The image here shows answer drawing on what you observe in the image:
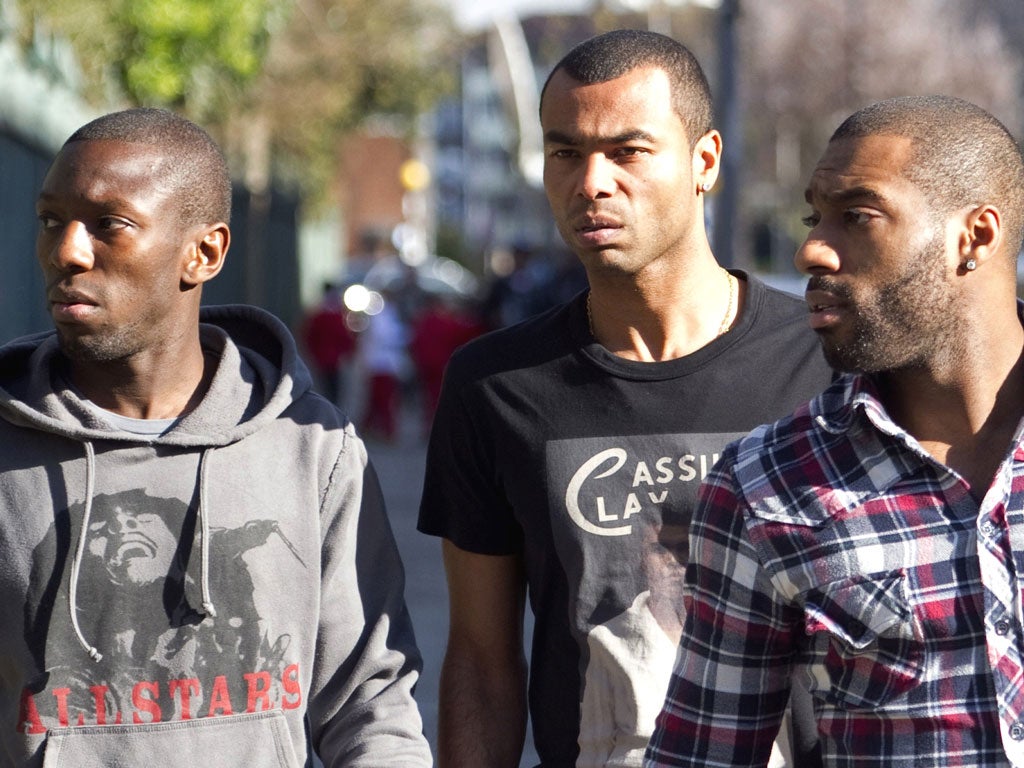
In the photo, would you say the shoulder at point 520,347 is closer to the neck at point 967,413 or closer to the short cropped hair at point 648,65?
the short cropped hair at point 648,65

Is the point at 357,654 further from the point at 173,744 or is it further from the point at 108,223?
the point at 108,223

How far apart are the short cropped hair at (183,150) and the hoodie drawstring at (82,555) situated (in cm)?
48

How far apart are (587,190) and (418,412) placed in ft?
72.9

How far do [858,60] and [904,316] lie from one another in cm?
3471

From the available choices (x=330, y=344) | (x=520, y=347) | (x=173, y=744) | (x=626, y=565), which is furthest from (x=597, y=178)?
(x=330, y=344)

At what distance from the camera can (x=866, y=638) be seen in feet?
8.14

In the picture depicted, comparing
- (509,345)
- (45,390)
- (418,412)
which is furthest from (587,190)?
(418,412)

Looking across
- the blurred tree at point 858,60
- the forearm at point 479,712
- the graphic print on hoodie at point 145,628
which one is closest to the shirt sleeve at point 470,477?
the forearm at point 479,712

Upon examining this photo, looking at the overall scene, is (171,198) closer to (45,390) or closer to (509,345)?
(45,390)

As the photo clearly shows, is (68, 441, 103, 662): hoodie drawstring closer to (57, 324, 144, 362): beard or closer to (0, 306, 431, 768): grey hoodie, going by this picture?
(0, 306, 431, 768): grey hoodie

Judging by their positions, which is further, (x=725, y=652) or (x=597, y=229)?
(x=597, y=229)

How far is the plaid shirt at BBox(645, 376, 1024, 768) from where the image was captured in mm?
2424

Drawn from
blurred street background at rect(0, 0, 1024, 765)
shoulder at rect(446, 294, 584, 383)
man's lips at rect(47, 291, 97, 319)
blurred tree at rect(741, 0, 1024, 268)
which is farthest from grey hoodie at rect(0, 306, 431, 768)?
blurred tree at rect(741, 0, 1024, 268)

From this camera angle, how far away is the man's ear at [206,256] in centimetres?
318
